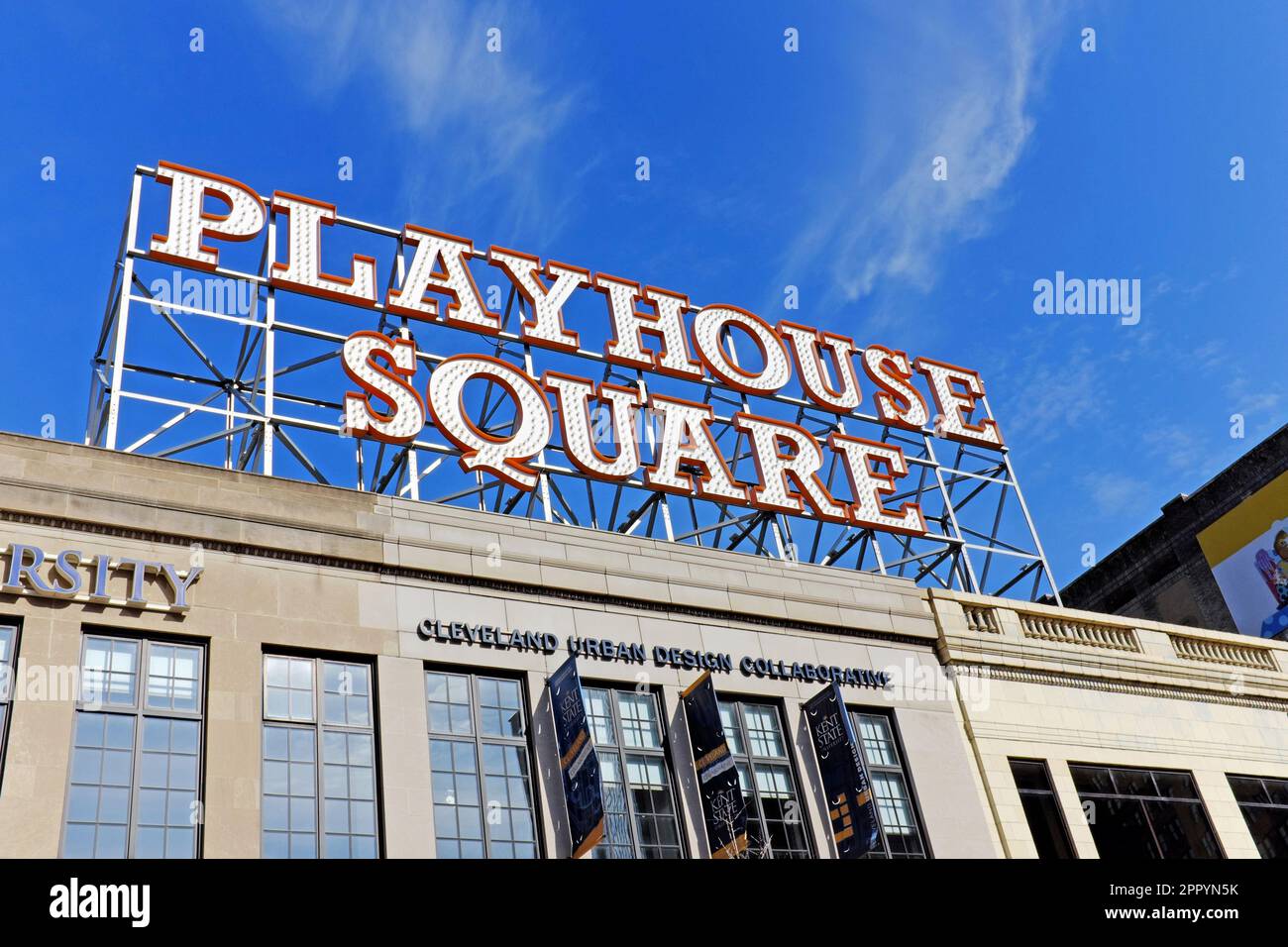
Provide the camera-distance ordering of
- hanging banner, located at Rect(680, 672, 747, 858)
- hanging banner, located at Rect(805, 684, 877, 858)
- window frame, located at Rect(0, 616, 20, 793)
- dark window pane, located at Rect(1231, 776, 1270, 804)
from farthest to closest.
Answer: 1. dark window pane, located at Rect(1231, 776, 1270, 804)
2. hanging banner, located at Rect(805, 684, 877, 858)
3. hanging banner, located at Rect(680, 672, 747, 858)
4. window frame, located at Rect(0, 616, 20, 793)

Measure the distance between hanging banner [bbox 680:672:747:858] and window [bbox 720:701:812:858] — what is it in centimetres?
47

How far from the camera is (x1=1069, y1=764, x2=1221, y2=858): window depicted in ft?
78.7

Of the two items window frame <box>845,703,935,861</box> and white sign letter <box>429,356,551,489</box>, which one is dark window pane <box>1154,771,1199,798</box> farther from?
white sign letter <box>429,356,551,489</box>

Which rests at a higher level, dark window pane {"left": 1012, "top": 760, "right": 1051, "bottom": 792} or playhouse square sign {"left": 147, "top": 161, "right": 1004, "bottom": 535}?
playhouse square sign {"left": 147, "top": 161, "right": 1004, "bottom": 535}

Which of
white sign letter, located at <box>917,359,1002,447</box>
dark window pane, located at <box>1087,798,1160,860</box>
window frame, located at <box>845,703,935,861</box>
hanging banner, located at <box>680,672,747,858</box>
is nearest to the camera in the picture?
hanging banner, located at <box>680,672,747,858</box>

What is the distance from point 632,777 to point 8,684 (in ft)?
29.6

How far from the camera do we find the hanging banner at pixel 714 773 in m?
19.3

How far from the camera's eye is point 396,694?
18594 mm

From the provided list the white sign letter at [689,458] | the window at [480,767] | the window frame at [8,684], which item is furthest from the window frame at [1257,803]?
the window frame at [8,684]

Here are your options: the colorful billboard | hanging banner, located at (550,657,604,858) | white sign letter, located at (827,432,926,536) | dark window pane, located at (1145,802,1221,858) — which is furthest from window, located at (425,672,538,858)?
the colorful billboard

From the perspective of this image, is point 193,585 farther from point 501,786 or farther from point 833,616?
point 833,616

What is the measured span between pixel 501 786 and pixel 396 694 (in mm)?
2073
